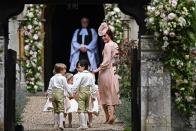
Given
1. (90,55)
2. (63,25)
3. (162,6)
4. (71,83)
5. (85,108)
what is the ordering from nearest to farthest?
(162,6) → (85,108) → (71,83) → (90,55) → (63,25)

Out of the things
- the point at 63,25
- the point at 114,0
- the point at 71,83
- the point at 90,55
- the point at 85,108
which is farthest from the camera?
the point at 63,25

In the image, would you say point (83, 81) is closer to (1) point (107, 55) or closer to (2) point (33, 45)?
(1) point (107, 55)

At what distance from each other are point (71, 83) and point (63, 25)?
10.9 meters

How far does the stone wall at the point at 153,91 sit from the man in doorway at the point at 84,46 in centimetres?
1191

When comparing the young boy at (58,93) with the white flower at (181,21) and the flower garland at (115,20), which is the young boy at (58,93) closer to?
the white flower at (181,21)

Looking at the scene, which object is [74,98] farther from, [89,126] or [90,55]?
[90,55]

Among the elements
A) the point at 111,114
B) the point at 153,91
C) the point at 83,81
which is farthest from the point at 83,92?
the point at 153,91

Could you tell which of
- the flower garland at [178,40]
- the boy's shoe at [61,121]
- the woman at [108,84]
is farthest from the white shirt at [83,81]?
the flower garland at [178,40]

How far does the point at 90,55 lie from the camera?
27344 millimetres

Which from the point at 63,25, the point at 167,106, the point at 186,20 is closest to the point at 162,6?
the point at 186,20

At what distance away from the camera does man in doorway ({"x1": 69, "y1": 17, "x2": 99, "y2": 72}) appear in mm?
27094

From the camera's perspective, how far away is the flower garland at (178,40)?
576 inches

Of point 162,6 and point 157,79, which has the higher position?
point 162,6

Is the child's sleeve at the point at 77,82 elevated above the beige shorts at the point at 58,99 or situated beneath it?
elevated above
